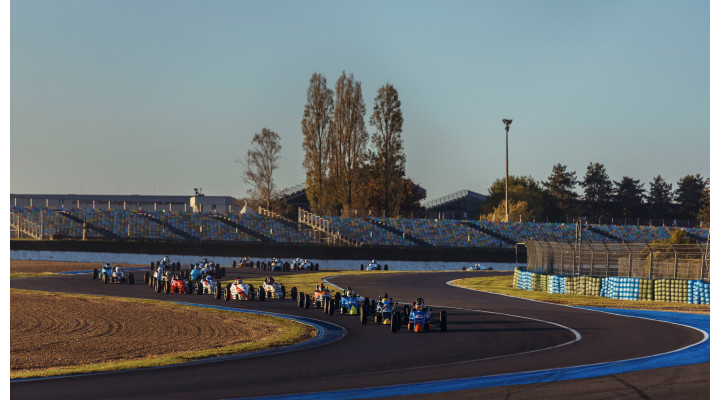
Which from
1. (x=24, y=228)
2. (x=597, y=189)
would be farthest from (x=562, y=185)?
(x=24, y=228)

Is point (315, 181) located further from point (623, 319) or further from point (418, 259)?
point (623, 319)

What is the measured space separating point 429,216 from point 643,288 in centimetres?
5251

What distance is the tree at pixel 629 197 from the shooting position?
117312mm

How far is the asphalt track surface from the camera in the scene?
41.2 ft

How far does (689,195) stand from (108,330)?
113620 millimetres

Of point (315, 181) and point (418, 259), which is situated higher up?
point (315, 181)

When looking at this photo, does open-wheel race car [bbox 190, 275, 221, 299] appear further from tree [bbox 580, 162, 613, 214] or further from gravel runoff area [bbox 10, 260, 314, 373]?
tree [bbox 580, 162, 613, 214]

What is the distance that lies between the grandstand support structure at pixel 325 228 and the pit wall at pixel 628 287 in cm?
3484

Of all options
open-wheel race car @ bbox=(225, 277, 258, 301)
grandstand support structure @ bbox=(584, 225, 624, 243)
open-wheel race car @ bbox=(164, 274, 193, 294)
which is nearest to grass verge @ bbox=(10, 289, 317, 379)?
open-wheel race car @ bbox=(225, 277, 258, 301)

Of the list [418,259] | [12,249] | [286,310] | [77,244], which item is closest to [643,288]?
[286,310]

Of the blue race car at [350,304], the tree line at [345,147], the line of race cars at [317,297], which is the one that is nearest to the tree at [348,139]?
the tree line at [345,147]

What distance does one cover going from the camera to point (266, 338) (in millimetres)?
19906

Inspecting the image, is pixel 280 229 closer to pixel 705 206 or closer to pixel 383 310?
pixel 383 310

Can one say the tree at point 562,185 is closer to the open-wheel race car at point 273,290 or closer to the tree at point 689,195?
the tree at point 689,195
